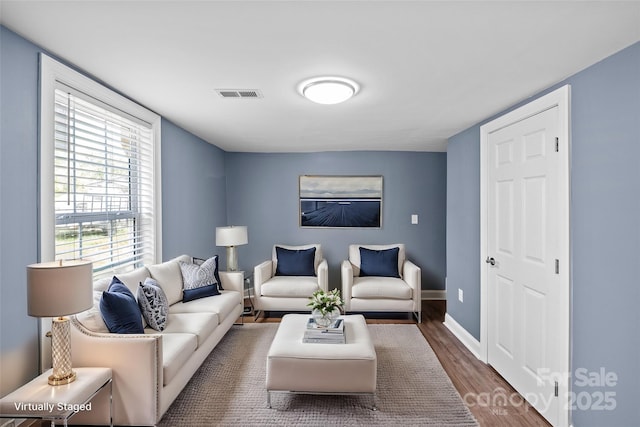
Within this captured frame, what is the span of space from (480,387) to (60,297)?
2.88 metres

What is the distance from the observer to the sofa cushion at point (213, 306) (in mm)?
3062

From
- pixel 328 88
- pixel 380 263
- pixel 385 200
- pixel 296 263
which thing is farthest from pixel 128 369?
pixel 385 200

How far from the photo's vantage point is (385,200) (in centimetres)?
509

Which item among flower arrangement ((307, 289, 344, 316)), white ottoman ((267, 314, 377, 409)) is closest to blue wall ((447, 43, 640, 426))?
white ottoman ((267, 314, 377, 409))

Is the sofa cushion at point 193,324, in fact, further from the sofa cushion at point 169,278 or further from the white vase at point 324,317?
the white vase at point 324,317

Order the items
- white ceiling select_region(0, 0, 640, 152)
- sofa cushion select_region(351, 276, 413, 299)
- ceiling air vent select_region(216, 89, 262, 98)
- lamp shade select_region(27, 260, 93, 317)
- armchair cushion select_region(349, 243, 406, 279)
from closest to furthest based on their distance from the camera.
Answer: white ceiling select_region(0, 0, 640, 152) < lamp shade select_region(27, 260, 93, 317) < ceiling air vent select_region(216, 89, 262, 98) < sofa cushion select_region(351, 276, 413, 299) < armchair cushion select_region(349, 243, 406, 279)

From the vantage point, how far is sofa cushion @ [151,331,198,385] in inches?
82.9

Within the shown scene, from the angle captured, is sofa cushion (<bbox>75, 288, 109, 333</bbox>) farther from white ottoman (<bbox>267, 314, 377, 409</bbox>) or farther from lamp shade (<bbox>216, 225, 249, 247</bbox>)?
lamp shade (<bbox>216, 225, 249, 247</bbox>)

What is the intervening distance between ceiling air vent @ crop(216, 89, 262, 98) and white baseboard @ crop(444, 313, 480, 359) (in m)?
3.00

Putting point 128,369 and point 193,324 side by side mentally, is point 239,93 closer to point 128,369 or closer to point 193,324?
point 193,324

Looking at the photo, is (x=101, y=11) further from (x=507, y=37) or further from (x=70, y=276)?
(x=507, y=37)

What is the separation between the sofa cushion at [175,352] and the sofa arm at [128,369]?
0.13 meters

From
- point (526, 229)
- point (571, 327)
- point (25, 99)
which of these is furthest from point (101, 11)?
point (571, 327)

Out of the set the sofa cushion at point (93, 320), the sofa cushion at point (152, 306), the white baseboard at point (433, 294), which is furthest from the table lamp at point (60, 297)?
the white baseboard at point (433, 294)
